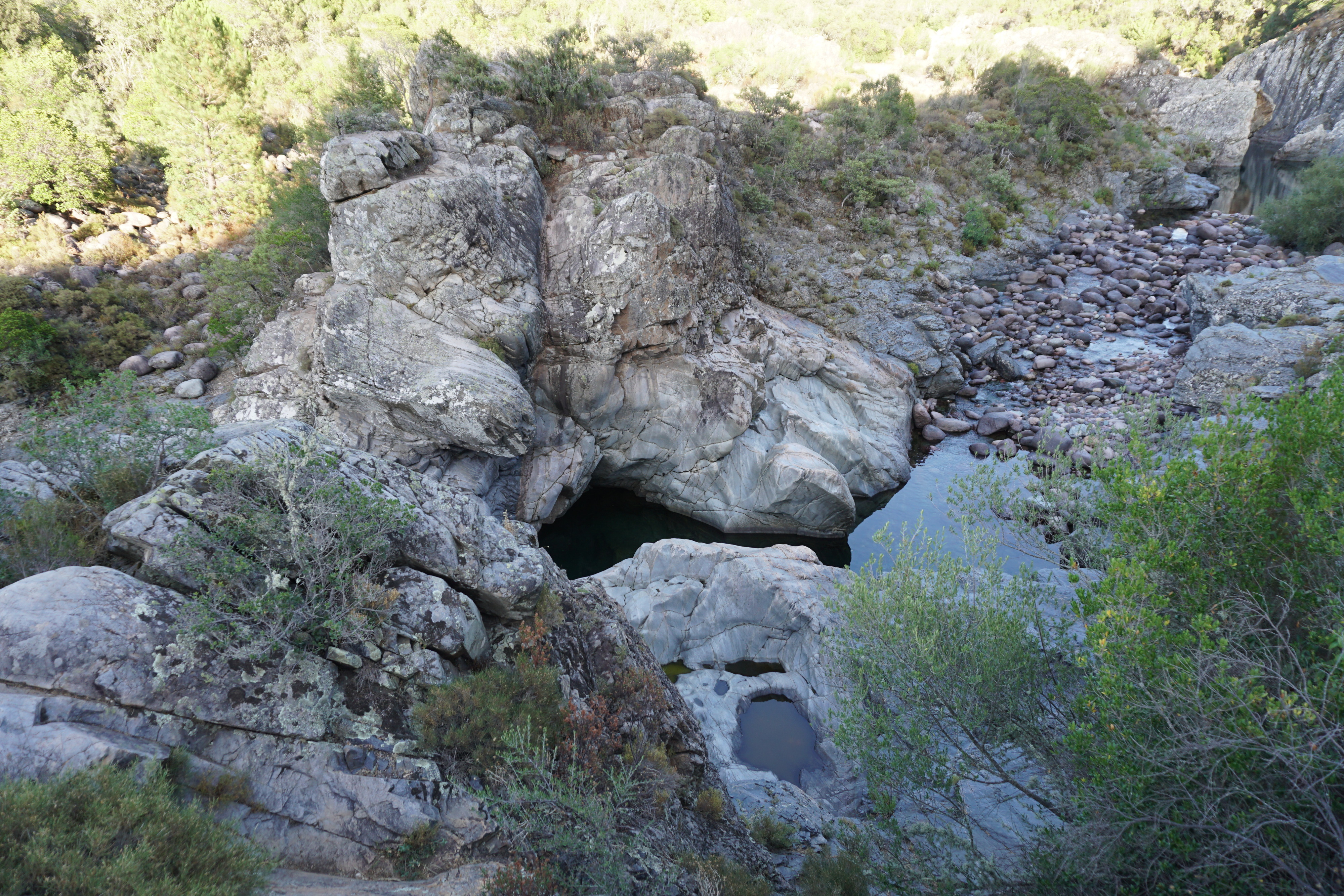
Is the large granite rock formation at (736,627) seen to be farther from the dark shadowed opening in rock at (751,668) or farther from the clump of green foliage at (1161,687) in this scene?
the clump of green foliage at (1161,687)

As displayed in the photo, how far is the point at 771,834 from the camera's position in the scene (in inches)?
363

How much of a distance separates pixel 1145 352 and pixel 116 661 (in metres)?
34.9

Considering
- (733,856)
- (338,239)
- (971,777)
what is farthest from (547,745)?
(338,239)

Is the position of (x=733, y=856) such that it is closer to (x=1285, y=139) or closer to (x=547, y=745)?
(x=547, y=745)

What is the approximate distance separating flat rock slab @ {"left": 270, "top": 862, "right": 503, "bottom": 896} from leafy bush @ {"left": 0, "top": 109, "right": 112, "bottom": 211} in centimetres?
3006

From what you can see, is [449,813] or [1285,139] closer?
[449,813]

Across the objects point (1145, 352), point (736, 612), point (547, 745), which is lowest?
point (736, 612)

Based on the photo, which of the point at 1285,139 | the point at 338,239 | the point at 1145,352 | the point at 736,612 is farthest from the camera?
the point at 1285,139

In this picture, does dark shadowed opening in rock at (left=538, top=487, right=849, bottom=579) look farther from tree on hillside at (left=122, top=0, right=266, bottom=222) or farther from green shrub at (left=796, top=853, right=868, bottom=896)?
tree on hillside at (left=122, top=0, right=266, bottom=222)

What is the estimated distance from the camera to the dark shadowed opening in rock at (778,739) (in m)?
12.1

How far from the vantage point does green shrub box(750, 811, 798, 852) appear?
9148 mm

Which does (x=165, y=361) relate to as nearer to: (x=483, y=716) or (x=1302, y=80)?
(x=483, y=716)

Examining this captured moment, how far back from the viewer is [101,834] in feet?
13.4

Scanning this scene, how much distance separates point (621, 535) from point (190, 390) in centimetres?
1512
